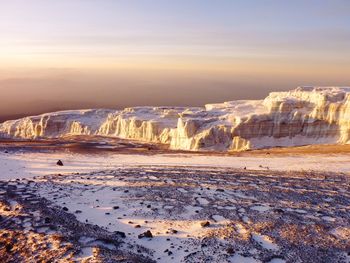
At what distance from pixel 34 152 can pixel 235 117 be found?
4141cm

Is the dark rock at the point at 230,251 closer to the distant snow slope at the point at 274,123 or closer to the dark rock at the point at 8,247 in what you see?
the dark rock at the point at 8,247

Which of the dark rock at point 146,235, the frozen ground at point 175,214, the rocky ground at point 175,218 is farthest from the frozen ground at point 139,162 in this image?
the dark rock at point 146,235

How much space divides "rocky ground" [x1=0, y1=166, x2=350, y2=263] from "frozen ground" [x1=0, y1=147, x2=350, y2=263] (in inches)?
1.4

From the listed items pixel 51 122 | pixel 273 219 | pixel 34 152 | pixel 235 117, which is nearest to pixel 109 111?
pixel 51 122

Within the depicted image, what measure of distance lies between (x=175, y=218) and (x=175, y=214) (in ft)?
1.45

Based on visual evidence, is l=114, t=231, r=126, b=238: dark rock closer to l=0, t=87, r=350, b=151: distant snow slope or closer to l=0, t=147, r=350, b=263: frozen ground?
l=0, t=147, r=350, b=263: frozen ground

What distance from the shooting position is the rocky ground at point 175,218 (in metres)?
12.0

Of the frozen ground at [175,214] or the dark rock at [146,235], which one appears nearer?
the frozen ground at [175,214]

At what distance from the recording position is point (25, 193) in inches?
703

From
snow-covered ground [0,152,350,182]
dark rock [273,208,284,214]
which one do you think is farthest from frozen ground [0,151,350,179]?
dark rock [273,208,284,214]

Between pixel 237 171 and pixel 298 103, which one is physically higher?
pixel 298 103

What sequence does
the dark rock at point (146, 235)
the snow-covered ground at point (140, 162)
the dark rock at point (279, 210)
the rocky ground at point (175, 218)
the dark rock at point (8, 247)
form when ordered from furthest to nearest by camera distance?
the snow-covered ground at point (140, 162)
the dark rock at point (279, 210)
the dark rock at point (146, 235)
the rocky ground at point (175, 218)
the dark rock at point (8, 247)

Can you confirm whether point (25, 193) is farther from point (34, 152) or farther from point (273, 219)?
point (34, 152)

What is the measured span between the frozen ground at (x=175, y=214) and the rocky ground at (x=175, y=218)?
34 mm
